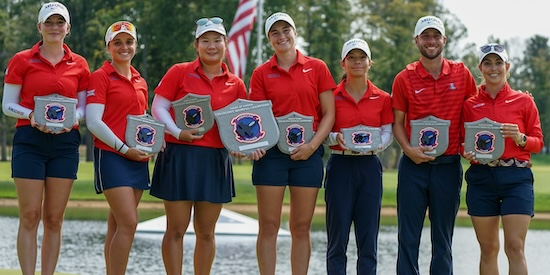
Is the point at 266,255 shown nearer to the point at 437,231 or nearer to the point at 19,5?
the point at 437,231

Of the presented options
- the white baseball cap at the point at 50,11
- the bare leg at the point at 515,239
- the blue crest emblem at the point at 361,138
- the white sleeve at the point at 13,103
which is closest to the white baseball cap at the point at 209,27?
the white baseball cap at the point at 50,11

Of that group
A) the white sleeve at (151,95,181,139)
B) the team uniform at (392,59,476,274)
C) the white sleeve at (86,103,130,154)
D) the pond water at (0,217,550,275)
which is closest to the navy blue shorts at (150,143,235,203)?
the white sleeve at (151,95,181,139)

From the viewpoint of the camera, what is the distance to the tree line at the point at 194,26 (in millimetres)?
41844

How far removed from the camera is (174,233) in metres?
6.66

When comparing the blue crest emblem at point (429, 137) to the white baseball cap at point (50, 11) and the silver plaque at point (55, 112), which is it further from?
the white baseball cap at point (50, 11)

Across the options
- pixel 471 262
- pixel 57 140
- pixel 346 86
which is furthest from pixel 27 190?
pixel 471 262

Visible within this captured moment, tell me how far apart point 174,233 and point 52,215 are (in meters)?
0.92

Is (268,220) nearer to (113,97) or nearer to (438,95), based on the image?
(113,97)

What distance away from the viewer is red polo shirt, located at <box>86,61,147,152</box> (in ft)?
21.2

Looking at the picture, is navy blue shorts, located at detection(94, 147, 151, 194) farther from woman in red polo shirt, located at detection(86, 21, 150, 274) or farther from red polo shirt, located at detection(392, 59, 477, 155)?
red polo shirt, located at detection(392, 59, 477, 155)

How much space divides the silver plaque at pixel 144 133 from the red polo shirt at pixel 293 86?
752 mm

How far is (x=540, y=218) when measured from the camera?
25938mm

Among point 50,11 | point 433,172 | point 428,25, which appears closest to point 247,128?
point 433,172

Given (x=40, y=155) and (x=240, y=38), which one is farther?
(x=240, y=38)
